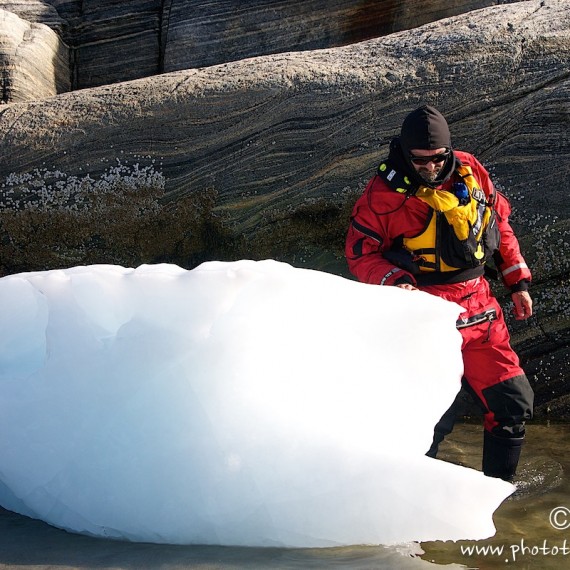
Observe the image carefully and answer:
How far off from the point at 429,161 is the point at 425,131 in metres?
0.13

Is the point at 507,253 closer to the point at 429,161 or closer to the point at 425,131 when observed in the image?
the point at 429,161

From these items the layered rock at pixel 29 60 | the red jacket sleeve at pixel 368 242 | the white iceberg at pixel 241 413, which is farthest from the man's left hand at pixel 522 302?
the layered rock at pixel 29 60

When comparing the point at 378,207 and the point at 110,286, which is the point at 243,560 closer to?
the point at 110,286

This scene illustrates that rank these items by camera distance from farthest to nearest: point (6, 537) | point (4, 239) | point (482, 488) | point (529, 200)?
point (4, 239)
point (529, 200)
point (6, 537)
point (482, 488)

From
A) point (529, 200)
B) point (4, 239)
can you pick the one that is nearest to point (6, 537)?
point (4, 239)

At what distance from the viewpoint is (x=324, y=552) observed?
2824mm

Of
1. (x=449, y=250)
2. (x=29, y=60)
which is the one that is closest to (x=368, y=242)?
(x=449, y=250)

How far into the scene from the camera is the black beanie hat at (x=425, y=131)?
11.7ft

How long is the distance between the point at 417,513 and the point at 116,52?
5.77 metres

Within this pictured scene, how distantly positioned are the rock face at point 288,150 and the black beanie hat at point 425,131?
3.86ft

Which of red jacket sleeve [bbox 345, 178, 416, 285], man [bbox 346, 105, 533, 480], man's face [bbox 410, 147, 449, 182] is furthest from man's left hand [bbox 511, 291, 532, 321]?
man's face [bbox 410, 147, 449, 182]

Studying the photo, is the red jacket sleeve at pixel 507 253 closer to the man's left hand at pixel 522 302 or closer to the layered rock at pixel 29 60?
the man's left hand at pixel 522 302

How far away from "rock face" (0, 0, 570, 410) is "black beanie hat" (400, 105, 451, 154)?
1.18 metres

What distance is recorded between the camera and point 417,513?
273 cm
